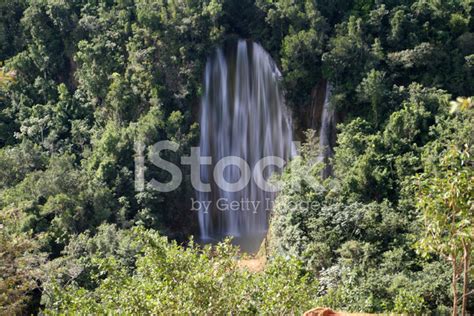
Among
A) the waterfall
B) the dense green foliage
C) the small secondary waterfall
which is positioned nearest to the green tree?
the dense green foliage

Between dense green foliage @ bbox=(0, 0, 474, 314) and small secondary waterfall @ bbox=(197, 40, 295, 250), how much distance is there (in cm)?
58

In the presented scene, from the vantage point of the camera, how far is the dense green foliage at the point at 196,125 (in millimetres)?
14328

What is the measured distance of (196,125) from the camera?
21156mm

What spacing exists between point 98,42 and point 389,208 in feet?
44.1

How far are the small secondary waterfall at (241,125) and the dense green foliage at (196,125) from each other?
58 centimetres

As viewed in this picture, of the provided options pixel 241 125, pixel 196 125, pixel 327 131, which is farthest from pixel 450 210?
pixel 241 125

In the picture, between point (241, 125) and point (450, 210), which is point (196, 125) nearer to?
point (241, 125)

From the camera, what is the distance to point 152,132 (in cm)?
2045

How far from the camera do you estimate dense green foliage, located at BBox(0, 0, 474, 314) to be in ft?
47.0

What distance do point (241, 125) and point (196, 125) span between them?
1.92m

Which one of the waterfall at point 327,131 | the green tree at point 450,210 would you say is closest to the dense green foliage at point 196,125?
the waterfall at point 327,131

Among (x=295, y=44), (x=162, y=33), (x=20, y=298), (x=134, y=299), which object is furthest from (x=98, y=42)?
(x=134, y=299)

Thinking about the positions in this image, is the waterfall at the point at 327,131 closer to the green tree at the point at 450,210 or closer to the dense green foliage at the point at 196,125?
the dense green foliage at the point at 196,125

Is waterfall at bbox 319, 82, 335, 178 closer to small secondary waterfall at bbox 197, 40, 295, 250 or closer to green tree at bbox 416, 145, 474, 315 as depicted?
small secondary waterfall at bbox 197, 40, 295, 250
